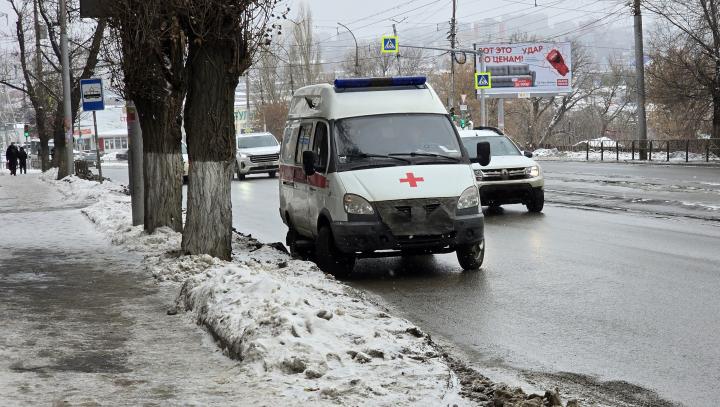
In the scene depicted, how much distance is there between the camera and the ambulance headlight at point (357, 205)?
10.9m

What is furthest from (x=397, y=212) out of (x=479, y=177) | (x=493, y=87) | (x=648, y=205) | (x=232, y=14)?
(x=493, y=87)

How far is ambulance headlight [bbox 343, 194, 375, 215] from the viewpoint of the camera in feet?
35.9

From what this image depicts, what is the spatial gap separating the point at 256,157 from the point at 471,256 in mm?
26104

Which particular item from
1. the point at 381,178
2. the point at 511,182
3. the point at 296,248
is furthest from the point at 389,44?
the point at 381,178

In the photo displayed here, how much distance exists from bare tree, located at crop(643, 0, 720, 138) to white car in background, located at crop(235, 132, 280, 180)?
17.4 m

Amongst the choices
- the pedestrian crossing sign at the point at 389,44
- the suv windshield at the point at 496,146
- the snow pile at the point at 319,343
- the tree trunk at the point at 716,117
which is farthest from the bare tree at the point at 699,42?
the snow pile at the point at 319,343

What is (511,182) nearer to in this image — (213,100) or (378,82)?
(378,82)

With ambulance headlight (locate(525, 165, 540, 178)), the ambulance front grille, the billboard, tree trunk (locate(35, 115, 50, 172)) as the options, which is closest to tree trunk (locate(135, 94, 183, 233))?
the ambulance front grille

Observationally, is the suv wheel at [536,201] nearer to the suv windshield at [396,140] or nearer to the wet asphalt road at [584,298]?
the wet asphalt road at [584,298]

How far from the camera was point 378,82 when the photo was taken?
1242cm

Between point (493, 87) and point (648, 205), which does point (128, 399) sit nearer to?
point (648, 205)

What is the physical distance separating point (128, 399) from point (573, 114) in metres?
121

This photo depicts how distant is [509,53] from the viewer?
69562mm

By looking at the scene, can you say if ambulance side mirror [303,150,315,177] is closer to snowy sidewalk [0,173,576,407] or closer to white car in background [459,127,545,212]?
snowy sidewalk [0,173,576,407]
